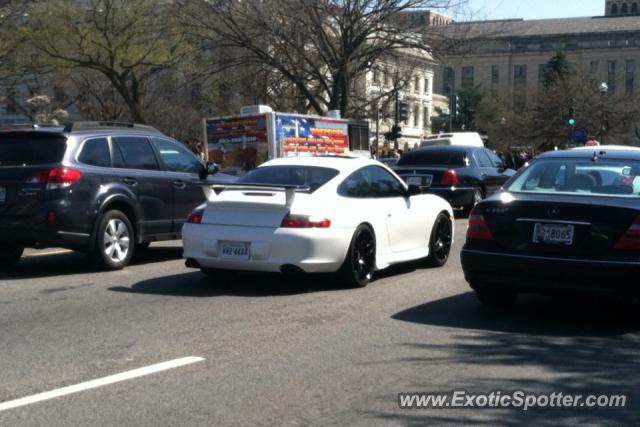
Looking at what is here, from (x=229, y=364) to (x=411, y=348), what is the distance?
4.83 feet

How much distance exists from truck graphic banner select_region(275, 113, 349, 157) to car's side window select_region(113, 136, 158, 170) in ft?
36.2

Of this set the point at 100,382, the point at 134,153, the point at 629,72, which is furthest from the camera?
the point at 629,72

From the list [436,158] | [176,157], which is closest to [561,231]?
[176,157]

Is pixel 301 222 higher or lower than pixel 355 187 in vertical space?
lower

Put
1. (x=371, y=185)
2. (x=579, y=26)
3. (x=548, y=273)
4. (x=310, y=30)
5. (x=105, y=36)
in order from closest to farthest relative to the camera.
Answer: (x=548, y=273) < (x=371, y=185) < (x=310, y=30) < (x=105, y=36) < (x=579, y=26)

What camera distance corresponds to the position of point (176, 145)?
13.2 m

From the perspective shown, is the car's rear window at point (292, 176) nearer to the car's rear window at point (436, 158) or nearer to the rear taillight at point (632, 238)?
the rear taillight at point (632, 238)

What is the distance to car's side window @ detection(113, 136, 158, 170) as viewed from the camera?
12102mm

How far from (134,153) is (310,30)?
19.0 m

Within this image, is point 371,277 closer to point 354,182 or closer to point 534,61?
point 354,182

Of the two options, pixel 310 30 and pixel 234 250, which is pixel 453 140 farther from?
pixel 234 250

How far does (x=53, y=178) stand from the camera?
1093cm

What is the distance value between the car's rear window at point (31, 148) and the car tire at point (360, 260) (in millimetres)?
3740

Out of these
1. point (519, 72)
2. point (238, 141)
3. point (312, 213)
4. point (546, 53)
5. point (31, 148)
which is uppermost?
point (546, 53)
